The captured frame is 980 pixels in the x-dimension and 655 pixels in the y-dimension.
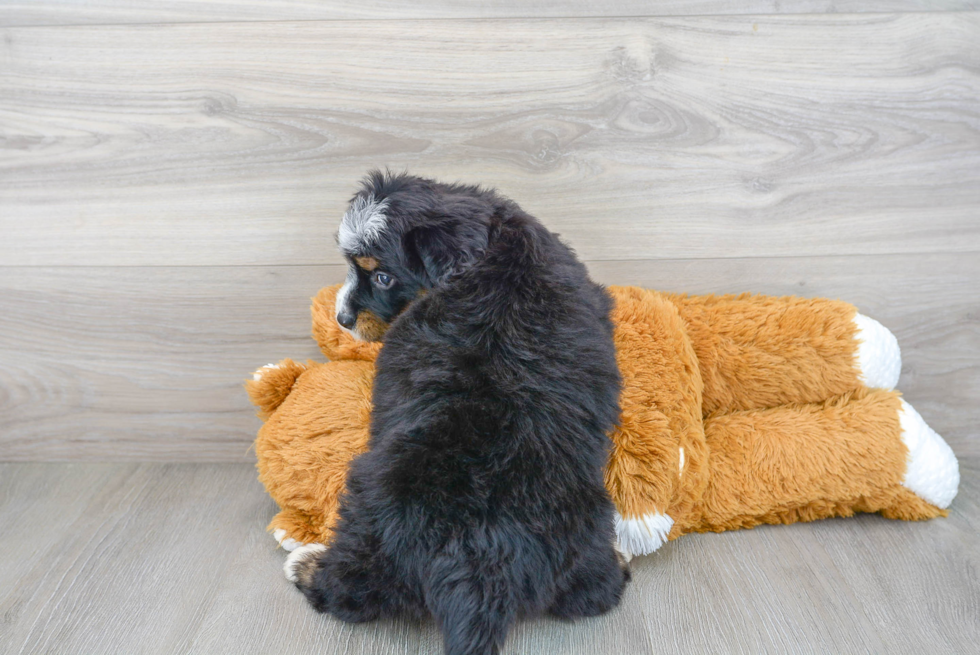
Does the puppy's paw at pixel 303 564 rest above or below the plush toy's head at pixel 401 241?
below

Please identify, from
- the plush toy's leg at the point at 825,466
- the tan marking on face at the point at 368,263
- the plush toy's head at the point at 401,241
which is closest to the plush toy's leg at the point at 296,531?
the plush toy's head at the point at 401,241

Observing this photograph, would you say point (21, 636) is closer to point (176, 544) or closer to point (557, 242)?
point (176, 544)

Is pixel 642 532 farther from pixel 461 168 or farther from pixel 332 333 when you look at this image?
pixel 461 168

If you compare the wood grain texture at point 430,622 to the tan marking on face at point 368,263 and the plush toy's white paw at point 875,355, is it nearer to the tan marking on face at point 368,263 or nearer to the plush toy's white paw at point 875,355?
the plush toy's white paw at point 875,355

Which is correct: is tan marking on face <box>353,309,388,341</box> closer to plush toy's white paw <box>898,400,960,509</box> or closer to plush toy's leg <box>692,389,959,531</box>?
plush toy's leg <box>692,389,959,531</box>

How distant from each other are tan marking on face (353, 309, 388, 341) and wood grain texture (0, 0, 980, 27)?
0.78 meters

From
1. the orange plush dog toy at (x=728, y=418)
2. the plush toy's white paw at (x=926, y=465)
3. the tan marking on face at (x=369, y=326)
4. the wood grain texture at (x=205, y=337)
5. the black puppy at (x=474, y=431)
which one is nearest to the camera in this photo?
the black puppy at (x=474, y=431)

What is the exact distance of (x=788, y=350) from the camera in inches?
60.4

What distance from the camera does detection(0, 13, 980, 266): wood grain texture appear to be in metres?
1.60

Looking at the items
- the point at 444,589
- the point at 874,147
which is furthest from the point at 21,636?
the point at 874,147

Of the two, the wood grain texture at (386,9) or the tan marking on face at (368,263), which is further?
the wood grain texture at (386,9)

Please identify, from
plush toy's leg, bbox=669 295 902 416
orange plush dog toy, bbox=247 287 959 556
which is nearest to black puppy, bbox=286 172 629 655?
orange plush dog toy, bbox=247 287 959 556

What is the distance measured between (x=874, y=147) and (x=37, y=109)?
2.05 meters

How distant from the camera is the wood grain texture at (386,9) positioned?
1.58m
